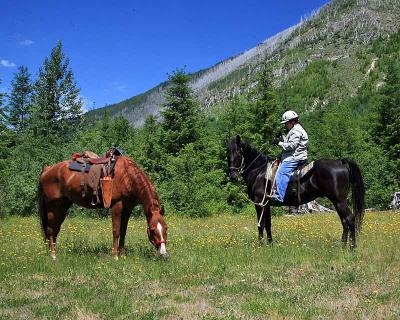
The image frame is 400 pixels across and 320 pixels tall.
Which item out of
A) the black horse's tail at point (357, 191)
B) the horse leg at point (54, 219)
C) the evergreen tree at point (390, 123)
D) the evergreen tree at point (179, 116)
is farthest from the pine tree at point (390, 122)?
the horse leg at point (54, 219)

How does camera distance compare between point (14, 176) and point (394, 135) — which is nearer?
point (14, 176)

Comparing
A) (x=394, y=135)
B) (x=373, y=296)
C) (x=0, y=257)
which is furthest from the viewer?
(x=394, y=135)

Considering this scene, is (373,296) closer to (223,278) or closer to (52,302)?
(223,278)

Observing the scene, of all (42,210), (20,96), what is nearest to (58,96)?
(20,96)

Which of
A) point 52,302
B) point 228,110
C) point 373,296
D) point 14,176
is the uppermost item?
point 228,110

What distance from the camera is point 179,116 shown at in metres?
31.8

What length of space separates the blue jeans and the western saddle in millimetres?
4127

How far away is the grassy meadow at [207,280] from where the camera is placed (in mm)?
6020

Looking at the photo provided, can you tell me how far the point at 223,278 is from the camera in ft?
26.1

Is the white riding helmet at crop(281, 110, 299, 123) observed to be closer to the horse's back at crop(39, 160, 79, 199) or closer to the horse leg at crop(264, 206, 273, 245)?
the horse leg at crop(264, 206, 273, 245)

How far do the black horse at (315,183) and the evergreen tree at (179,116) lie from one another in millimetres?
20144

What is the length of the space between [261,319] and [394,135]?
3833cm

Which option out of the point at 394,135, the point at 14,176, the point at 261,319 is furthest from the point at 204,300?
the point at 394,135

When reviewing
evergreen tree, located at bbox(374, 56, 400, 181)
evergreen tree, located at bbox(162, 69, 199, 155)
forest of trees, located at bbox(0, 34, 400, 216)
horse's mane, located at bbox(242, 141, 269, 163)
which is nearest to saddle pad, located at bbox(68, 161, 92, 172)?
horse's mane, located at bbox(242, 141, 269, 163)
